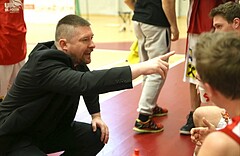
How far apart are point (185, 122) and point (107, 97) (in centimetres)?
110

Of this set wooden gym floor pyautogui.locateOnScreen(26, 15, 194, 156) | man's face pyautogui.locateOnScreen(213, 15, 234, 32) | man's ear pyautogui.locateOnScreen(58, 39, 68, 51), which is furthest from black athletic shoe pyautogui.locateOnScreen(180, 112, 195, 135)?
man's ear pyautogui.locateOnScreen(58, 39, 68, 51)

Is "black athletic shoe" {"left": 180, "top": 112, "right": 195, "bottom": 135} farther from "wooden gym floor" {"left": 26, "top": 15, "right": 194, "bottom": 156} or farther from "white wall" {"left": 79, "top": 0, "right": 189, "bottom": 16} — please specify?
"white wall" {"left": 79, "top": 0, "right": 189, "bottom": 16}

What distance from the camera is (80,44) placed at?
2.32 meters

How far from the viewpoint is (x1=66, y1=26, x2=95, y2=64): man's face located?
7.57 feet

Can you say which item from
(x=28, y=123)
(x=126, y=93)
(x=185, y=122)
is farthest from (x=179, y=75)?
(x=28, y=123)

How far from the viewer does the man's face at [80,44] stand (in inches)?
90.8

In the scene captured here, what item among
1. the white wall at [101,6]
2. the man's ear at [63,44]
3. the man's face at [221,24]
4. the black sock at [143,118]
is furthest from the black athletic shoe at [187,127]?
the white wall at [101,6]

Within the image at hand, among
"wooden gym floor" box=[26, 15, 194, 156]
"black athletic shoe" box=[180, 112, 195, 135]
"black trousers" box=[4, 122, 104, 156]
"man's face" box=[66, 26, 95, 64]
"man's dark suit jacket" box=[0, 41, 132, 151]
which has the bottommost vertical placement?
"wooden gym floor" box=[26, 15, 194, 156]

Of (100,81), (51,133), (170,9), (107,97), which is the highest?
(170,9)

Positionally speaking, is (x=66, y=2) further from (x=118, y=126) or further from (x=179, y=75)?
(x=118, y=126)

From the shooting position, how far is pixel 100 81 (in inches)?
79.7

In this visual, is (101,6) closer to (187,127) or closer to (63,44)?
(187,127)

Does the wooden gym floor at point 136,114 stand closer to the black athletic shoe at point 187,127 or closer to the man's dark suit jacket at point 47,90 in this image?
the black athletic shoe at point 187,127

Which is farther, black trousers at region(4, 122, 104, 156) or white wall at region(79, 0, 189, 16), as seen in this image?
white wall at region(79, 0, 189, 16)
